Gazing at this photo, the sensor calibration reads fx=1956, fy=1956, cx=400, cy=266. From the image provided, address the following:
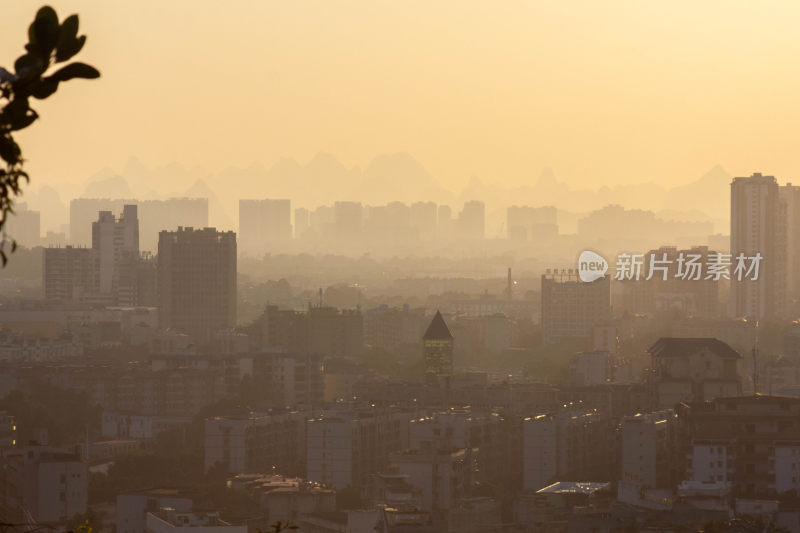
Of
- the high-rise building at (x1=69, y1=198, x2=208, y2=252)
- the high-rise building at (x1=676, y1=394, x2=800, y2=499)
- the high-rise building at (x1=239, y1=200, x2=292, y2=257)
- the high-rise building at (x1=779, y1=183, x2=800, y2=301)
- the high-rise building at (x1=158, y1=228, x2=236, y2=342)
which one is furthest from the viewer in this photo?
the high-rise building at (x1=239, y1=200, x2=292, y2=257)

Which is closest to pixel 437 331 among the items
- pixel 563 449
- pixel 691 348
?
pixel 691 348

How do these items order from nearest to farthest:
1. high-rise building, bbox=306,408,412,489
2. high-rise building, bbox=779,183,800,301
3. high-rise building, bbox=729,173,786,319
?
high-rise building, bbox=306,408,412,489, high-rise building, bbox=729,173,786,319, high-rise building, bbox=779,183,800,301

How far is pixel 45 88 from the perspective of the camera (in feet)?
9.66

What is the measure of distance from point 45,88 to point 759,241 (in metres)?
50.5

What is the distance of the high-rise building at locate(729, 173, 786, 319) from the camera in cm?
5150

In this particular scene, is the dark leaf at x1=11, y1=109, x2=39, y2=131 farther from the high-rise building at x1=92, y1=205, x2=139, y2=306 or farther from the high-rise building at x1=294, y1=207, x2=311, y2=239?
the high-rise building at x1=294, y1=207, x2=311, y2=239

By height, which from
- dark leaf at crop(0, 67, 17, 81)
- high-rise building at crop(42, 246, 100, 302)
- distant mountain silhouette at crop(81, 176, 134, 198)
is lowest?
dark leaf at crop(0, 67, 17, 81)

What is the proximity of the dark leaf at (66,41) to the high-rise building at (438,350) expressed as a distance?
2695 cm

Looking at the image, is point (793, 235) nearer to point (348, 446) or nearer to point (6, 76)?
point (348, 446)

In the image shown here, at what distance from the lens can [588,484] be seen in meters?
19.3

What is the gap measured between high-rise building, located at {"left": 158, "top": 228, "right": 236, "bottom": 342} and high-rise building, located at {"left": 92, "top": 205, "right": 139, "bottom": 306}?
4.98m

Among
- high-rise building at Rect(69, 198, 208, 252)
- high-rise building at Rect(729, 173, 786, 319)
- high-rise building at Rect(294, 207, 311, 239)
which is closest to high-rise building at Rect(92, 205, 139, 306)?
high-rise building at Rect(729, 173, 786, 319)

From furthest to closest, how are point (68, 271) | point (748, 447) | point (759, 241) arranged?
point (68, 271)
point (759, 241)
point (748, 447)

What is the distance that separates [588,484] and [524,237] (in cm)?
9456
